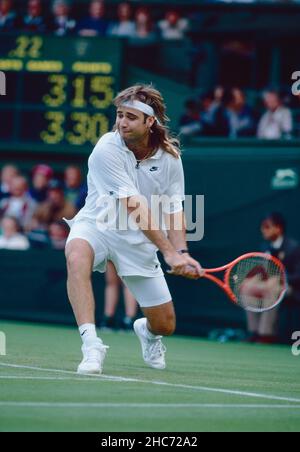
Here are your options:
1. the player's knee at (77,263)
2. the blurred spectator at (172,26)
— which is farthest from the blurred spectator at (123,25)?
the player's knee at (77,263)

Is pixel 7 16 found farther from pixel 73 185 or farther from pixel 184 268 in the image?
pixel 184 268

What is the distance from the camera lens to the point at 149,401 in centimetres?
678

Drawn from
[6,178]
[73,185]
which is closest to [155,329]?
[73,185]

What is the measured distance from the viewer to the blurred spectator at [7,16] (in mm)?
17688

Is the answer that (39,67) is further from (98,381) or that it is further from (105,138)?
(98,381)

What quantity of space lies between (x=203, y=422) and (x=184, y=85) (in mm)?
12149

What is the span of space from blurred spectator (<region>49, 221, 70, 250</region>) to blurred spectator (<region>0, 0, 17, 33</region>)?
3.20 m

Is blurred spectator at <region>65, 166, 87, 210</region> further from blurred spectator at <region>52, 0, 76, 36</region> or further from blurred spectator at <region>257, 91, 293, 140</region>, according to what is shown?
blurred spectator at <region>257, 91, 293, 140</region>

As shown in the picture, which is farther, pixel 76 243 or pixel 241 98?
pixel 241 98

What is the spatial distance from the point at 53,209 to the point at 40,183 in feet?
1.98

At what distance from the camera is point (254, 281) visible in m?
9.05

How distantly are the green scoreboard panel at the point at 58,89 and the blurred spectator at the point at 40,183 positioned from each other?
1.64 feet

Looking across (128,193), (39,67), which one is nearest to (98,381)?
(128,193)

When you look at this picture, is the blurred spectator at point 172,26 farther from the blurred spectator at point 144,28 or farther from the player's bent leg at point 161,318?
the player's bent leg at point 161,318
